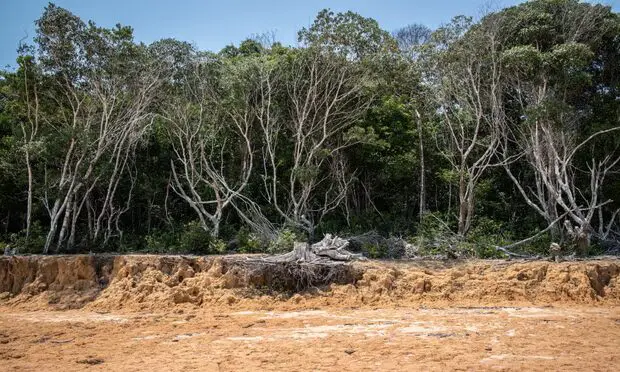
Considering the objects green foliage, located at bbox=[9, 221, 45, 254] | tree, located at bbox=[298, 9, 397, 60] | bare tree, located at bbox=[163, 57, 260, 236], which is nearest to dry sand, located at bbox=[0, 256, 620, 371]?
green foliage, located at bbox=[9, 221, 45, 254]

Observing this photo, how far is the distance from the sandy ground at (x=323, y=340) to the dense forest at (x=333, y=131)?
4.67 meters

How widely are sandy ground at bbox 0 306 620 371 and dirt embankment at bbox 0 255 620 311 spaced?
2.65ft

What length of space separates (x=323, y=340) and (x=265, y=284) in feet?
17.2

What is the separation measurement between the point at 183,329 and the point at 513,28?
593 inches

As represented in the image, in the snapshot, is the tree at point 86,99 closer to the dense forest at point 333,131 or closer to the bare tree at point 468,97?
the dense forest at point 333,131

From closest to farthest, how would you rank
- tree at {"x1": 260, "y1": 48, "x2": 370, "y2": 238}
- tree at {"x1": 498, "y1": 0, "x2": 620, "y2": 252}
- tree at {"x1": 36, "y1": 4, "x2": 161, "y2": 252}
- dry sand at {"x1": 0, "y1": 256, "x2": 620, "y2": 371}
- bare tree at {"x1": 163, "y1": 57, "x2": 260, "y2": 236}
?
1. dry sand at {"x1": 0, "y1": 256, "x2": 620, "y2": 371}
2. tree at {"x1": 498, "y1": 0, "x2": 620, "y2": 252}
3. tree at {"x1": 36, "y1": 4, "x2": 161, "y2": 252}
4. tree at {"x1": 260, "y1": 48, "x2": 370, "y2": 238}
5. bare tree at {"x1": 163, "y1": 57, "x2": 260, "y2": 236}

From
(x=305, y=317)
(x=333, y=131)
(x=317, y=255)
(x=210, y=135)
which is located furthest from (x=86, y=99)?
(x=305, y=317)

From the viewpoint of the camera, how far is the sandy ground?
7.21 m

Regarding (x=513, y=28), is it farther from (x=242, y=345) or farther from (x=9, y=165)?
(x=9, y=165)

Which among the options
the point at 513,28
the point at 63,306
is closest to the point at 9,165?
the point at 63,306

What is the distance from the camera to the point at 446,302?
496 inches

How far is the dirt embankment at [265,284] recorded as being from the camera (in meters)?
12.6

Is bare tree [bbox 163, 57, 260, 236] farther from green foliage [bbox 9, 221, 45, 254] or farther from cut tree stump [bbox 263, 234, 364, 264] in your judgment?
green foliage [bbox 9, 221, 45, 254]

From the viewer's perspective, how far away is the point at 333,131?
1908cm
